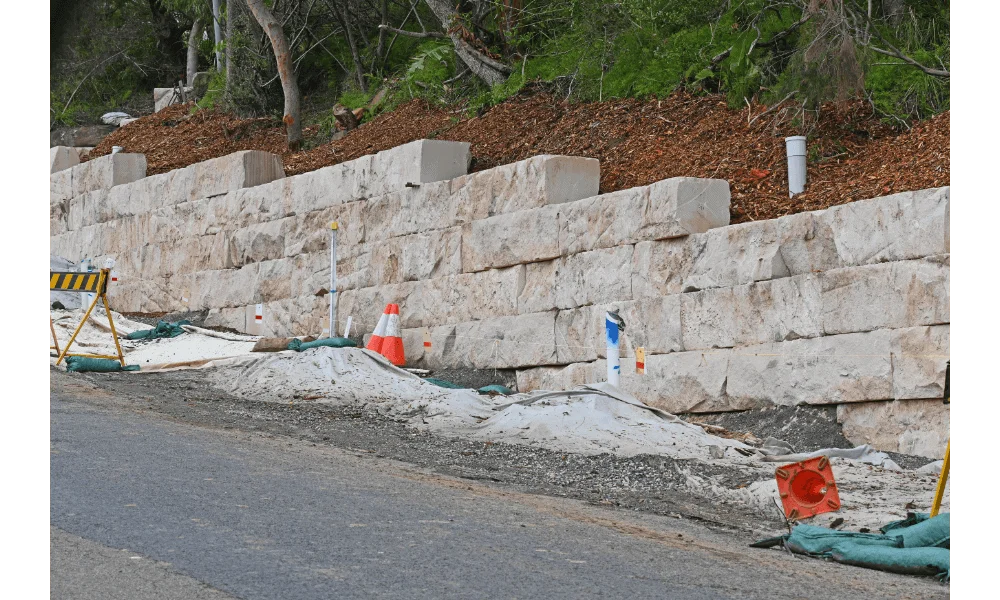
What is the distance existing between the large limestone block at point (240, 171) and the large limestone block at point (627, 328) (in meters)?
6.45

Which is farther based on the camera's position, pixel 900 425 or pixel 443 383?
pixel 443 383

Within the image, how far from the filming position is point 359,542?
5.70 metres

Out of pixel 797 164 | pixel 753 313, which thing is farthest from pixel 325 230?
pixel 753 313

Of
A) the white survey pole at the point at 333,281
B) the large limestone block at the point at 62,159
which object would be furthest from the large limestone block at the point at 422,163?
the large limestone block at the point at 62,159

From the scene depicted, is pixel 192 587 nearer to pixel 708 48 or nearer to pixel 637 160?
pixel 637 160

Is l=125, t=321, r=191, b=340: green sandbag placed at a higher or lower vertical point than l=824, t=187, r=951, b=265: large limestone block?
lower

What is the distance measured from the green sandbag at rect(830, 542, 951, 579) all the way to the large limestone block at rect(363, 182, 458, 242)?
7.97 m

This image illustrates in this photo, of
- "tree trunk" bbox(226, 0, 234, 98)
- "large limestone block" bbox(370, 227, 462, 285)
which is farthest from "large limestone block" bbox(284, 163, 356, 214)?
"tree trunk" bbox(226, 0, 234, 98)

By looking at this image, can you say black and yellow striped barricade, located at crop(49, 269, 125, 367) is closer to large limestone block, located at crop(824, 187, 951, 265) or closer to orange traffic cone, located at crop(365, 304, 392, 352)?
orange traffic cone, located at crop(365, 304, 392, 352)

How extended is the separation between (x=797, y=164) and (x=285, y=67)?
1012cm

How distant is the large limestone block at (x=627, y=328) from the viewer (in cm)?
1098

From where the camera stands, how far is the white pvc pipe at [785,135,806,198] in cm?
1118

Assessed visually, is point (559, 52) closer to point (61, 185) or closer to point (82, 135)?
point (61, 185)

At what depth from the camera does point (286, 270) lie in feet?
51.8
